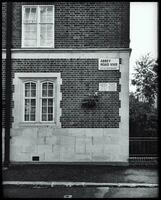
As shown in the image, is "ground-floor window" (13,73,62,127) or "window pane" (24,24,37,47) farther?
"window pane" (24,24,37,47)

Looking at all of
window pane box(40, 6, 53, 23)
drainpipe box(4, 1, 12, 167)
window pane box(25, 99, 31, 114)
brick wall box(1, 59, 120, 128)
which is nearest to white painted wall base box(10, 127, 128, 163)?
drainpipe box(4, 1, 12, 167)

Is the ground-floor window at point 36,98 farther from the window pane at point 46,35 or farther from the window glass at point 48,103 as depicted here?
the window pane at point 46,35

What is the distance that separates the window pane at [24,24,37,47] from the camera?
531 inches

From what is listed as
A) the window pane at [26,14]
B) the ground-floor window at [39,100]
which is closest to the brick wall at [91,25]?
the window pane at [26,14]

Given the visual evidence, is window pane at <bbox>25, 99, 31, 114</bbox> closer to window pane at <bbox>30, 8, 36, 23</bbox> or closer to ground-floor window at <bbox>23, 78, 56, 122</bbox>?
ground-floor window at <bbox>23, 78, 56, 122</bbox>

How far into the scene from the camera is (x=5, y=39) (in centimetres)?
1331

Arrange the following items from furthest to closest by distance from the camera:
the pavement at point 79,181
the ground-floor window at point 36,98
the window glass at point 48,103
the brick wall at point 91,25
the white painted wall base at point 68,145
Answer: the window glass at point 48,103 < the ground-floor window at point 36,98 < the brick wall at point 91,25 < the white painted wall base at point 68,145 < the pavement at point 79,181

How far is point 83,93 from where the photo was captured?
13164 mm

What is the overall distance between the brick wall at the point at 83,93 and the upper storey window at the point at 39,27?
0.93 metres

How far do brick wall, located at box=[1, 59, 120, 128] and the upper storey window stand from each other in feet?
3.04

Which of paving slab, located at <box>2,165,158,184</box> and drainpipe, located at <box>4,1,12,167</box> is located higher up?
drainpipe, located at <box>4,1,12,167</box>

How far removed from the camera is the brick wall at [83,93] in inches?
515

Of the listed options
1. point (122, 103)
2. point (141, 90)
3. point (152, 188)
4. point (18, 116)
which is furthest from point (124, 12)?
point (141, 90)

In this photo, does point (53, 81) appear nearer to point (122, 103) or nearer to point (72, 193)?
point (122, 103)
